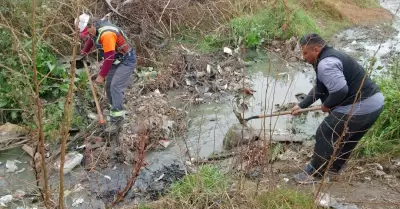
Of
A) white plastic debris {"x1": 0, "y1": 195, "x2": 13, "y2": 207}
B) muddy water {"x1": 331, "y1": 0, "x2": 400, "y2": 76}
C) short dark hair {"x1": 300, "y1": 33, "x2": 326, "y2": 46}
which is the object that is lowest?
white plastic debris {"x1": 0, "y1": 195, "x2": 13, "y2": 207}

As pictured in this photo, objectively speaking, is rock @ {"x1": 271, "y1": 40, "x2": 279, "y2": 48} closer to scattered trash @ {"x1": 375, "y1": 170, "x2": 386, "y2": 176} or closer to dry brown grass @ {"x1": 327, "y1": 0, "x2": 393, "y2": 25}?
dry brown grass @ {"x1": 327, "y1": 0, "x2": 393, "y2": 25}

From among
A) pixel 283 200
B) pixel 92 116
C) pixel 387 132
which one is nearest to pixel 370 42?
pixel 387 132

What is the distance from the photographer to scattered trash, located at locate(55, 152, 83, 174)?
16.1 feet

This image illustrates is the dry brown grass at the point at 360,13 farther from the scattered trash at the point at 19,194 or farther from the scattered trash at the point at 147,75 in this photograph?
the scattered trash at the point at 19,194

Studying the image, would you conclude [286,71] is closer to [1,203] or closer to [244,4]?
[244,4]

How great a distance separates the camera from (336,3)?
44.6ft

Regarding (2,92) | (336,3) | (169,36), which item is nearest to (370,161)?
(2,92)

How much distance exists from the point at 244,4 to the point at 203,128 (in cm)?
607

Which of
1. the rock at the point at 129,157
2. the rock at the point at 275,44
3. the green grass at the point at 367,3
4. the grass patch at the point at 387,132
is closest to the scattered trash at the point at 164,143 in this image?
the rock at the point at 129,157

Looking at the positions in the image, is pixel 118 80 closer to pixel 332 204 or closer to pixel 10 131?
pixel 10 131

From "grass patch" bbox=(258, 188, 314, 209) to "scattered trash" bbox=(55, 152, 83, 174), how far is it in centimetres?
263

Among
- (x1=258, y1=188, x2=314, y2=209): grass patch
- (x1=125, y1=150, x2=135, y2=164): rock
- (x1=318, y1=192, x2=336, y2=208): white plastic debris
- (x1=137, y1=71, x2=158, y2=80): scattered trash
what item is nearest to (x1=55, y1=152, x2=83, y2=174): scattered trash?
(x1=125, y1=150, x2=135, y2=164): rock

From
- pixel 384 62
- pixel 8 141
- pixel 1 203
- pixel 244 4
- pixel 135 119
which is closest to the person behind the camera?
pixel 1 203

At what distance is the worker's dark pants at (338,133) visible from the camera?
153 inches
